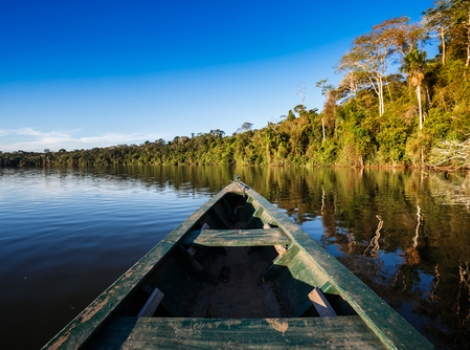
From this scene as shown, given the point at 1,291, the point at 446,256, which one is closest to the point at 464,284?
the point at 446,256

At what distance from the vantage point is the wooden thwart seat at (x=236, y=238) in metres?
2.80

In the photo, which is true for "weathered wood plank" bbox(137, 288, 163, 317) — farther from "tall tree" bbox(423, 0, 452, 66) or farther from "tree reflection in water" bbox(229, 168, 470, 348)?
"tall tree" bbox(423, 0, 452, 66)

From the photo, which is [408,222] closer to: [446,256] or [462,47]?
[446,256]

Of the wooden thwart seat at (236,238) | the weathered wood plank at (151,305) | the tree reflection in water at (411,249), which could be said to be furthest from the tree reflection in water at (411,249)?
the weathered wood plank at (151,305)

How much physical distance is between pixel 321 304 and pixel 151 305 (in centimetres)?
127

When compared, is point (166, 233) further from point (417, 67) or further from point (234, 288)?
point (417, 67)

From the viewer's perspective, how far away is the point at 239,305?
9.12ft

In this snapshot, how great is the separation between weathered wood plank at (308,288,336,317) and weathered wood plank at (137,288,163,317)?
47.5 inches

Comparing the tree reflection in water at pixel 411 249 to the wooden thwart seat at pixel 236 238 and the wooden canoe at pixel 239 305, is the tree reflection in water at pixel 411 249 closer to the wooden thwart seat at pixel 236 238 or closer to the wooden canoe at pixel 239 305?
the wooden canoe at pixel 239 305

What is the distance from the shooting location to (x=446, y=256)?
450 cm

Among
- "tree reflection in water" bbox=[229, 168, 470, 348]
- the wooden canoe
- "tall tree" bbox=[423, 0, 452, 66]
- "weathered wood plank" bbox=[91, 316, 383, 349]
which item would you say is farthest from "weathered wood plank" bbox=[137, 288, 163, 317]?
"tall tree" bbox=[423, 0, 452, 66]

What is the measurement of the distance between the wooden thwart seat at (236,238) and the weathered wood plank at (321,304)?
0.90 m

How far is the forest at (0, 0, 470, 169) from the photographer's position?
20998 mm

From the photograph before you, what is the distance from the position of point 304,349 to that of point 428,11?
34.4 metres
